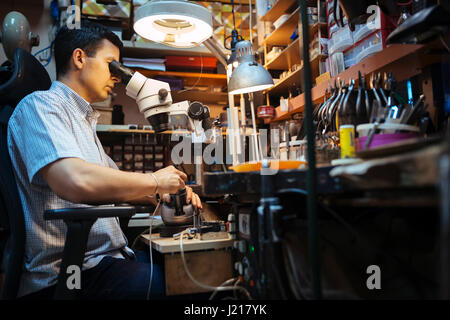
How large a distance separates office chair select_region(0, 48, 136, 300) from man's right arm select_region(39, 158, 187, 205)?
110 millimetres

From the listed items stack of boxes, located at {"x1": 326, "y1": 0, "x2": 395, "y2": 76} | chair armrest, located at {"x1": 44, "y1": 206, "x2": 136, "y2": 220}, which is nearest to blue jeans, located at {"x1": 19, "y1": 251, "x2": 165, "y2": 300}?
chair armrest, located at {"x1": 44, "y1": 206, "x2": 136, "y2": 220}

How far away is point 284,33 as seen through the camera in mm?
2770

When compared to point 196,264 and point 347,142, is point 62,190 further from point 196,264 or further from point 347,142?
point 347,142

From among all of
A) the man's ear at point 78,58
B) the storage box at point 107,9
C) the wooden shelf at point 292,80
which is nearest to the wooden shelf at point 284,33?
the wooden shelf at point 292,80

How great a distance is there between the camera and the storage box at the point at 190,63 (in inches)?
118

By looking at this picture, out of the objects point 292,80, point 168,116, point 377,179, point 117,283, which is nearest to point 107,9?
point 292,80

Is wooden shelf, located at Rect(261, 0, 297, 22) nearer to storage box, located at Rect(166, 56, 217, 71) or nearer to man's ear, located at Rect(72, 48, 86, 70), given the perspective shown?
storage box, located at Rect(166, 56, 217, 71)

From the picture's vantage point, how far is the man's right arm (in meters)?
1.02

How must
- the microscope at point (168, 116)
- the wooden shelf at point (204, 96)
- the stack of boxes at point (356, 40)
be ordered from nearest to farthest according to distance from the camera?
the microscope at point (168, 116) → the stack of boxes at point (356, 40) → the wooden shelf at point (204, 96)

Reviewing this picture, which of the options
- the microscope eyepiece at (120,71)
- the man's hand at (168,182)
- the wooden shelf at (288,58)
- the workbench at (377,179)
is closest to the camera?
the workbench at (377,179)

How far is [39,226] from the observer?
1.08 meters

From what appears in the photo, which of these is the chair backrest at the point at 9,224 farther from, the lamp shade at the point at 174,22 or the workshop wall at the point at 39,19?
the workshop wall at the point at 39,19

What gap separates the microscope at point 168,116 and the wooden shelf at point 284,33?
145 centimetres
